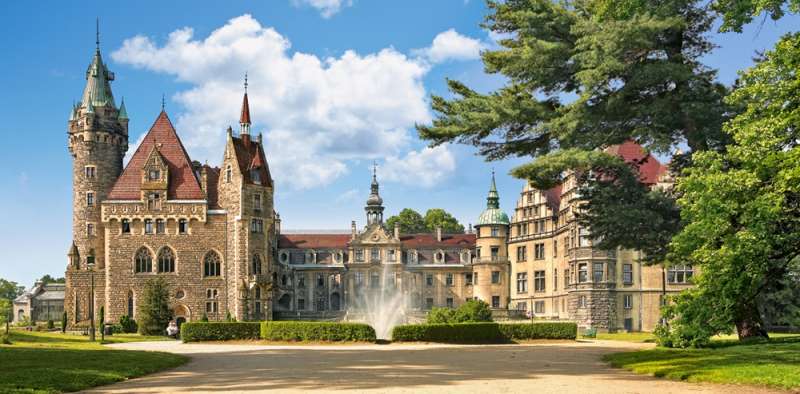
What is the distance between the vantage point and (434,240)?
324ft

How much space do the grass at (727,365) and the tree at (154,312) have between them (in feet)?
139

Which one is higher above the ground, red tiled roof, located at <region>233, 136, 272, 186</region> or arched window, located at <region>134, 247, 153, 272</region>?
red tiled roof, located at <region>233, 136, 272, 186</region>

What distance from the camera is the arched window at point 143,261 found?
71.8 m

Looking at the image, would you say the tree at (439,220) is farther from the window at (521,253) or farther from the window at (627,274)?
the window at (627,274)

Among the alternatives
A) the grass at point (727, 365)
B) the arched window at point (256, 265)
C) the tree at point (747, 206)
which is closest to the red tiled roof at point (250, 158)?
the arched window at point (256, 265)

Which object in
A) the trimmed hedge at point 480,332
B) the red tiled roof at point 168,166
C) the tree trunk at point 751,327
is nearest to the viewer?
the tree trunk at point 751,327

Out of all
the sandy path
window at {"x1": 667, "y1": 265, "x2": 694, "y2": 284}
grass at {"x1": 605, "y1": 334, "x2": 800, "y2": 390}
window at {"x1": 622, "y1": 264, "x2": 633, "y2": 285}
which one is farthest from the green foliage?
grass at {"x1": 605, "y1": 334, "x2": 800, "y2": 390}

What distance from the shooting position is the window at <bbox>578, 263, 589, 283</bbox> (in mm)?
64738

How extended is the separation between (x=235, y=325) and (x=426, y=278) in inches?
1984

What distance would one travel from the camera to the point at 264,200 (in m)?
73.1

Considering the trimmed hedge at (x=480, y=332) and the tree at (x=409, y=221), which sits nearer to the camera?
the trimmed hedge at (x=480, y=332)

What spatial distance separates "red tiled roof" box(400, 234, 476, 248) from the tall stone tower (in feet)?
113

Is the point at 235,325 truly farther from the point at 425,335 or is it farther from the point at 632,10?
the point at 632,10

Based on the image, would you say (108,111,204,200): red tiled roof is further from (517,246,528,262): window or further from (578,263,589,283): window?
(578,263,589,283): window
